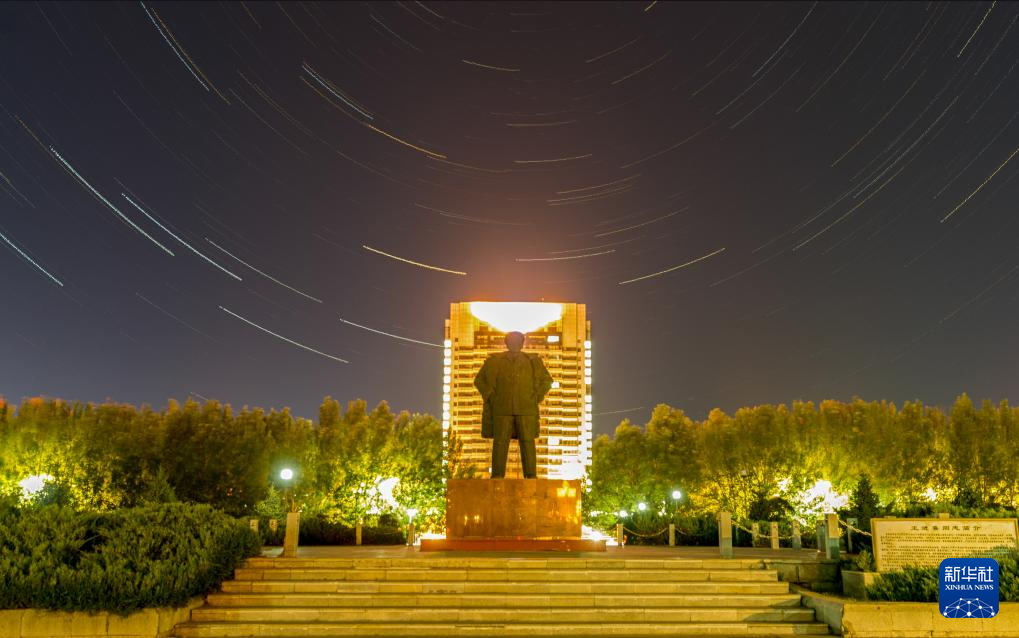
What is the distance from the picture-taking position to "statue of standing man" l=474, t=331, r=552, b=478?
17078 millimetres

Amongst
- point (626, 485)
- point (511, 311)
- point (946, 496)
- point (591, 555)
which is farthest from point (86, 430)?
point (511, 311)

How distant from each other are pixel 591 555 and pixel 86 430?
36.3m

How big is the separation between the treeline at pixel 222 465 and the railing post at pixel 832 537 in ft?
92.2

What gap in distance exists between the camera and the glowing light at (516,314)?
405 ft

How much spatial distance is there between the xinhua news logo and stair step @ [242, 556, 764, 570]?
9.67ft

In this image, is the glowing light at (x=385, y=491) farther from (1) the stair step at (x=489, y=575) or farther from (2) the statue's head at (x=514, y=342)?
(1) the stair step at (x=489, y=575)

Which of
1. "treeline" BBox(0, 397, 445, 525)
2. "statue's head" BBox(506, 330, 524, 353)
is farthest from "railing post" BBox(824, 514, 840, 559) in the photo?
"treeline" BBox(0, 397, 445, 525)

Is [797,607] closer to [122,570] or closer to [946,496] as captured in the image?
[122,570]

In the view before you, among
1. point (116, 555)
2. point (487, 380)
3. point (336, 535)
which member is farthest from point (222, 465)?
point (116, 555)

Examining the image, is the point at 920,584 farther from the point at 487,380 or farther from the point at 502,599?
the point at 487,380

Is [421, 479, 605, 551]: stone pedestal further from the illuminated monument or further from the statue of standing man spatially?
the illuminated monument

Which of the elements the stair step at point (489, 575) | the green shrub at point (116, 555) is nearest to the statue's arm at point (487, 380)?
the stair step at point (489, 575)

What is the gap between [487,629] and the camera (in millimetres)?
11578

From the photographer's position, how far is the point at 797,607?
1254cm
